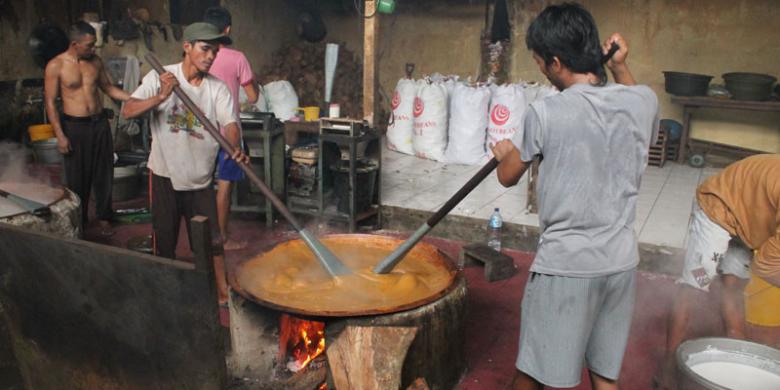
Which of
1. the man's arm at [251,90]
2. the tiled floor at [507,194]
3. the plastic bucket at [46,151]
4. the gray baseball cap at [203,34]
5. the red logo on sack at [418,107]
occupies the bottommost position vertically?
the tiled floor at [507,194]

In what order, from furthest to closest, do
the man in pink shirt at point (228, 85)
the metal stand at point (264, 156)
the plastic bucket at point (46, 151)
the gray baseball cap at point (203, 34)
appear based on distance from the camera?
the plastic bucket at point (46, 151), the metal stand at point (264, 156), the man in pink shirt at point (228, 85), the gray baseball cap at point (203, 34)

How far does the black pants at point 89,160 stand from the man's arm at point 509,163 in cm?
532

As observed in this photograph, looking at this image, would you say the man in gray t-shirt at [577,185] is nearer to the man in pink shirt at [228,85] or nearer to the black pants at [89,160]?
A: the man in pink shirt at [228,85]

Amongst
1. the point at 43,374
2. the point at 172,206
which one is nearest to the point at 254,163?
the point at 172,206

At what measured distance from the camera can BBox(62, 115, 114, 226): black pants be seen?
254 inches

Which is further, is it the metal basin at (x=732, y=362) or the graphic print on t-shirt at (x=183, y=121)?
the graphic print on t-shirt at (x=183, y=121)

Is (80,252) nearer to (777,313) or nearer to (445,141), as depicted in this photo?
(777,313)

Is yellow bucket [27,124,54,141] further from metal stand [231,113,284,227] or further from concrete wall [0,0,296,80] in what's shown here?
metal stand [231,113,284,227]

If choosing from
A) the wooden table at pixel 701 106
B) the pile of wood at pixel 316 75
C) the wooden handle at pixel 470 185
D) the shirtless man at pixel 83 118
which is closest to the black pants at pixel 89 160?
the shirtless man at pixel 83 118

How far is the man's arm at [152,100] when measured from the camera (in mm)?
4086

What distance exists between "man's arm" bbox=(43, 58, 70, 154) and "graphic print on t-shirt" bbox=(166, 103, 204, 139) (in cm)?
261

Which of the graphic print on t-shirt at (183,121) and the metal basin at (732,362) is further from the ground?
the graphic print on t-shirt at (183,121)

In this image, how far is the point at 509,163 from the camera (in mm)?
2543

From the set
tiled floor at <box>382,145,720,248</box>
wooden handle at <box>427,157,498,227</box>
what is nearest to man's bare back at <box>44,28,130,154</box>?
tiled floor at <box>382,145,720,248</box>
